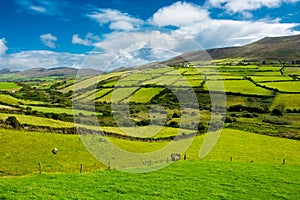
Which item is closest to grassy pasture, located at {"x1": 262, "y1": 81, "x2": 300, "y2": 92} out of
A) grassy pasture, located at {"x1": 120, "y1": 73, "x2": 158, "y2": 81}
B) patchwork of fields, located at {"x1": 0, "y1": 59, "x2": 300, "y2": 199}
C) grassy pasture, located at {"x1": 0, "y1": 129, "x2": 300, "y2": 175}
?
patchwork of fields, located at {"x1": 0, "y1": 59, "x2": 300, "y2": 199}

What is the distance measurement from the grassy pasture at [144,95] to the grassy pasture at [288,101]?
45726 mm

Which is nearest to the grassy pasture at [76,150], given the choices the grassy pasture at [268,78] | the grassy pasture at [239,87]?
the grassy pasture at [239,87]

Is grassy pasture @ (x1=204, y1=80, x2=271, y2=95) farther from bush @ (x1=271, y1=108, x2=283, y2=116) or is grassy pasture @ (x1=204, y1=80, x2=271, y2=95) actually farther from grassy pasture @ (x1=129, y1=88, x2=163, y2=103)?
grassy pasture @ (x1=129, y1=88, x2=163, y2=103)

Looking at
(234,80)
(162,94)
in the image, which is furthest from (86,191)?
(234,80)

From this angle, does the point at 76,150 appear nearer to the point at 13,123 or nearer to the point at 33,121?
the point at 13,123

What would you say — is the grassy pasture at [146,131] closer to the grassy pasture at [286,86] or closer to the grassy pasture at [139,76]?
the grassy pasture at [286,86]

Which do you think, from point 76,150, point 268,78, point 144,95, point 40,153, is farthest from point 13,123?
point 268,78

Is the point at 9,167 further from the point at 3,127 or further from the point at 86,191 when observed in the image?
the point at 86,191

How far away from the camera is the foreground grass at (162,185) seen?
782 inches

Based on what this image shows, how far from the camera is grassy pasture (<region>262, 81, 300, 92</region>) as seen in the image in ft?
371

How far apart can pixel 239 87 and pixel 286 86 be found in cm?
1725

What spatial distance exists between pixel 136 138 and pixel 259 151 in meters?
20.0

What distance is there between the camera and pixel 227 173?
28609 millimetres

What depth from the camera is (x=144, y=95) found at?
125 metres
